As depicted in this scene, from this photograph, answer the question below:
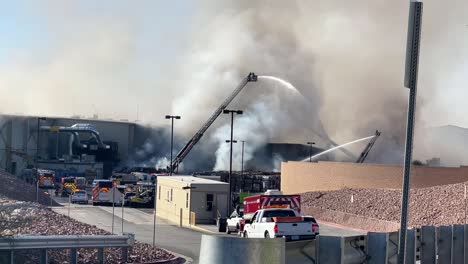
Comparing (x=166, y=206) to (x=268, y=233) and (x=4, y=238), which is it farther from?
(x=4, y=238)

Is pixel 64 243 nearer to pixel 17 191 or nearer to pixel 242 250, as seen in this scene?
pixel 242 250

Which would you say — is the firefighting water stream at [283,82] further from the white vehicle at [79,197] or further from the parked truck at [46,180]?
the white vehicle at [79,197]

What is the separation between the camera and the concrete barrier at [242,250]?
7617mm

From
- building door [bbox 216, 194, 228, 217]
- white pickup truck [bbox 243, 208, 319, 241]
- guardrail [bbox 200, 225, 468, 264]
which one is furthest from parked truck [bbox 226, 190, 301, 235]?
guardrail [bbox 200, 225, 468, 264]

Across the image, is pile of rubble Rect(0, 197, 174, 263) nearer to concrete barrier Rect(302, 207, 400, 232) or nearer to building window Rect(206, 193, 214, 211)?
concrete barrier Rect(302, 207, 400, 232)

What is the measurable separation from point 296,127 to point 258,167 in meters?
8.56

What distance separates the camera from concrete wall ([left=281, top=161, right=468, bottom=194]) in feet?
177

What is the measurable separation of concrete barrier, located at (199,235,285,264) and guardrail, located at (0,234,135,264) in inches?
436

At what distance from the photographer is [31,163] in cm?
9762

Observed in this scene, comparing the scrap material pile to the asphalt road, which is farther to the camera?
the scrap material pile

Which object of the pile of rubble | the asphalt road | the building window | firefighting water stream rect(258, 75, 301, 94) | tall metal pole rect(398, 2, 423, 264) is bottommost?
the asphalt road

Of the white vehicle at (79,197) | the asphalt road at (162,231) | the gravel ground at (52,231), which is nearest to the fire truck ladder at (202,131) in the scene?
the white vehicle at (79,197)

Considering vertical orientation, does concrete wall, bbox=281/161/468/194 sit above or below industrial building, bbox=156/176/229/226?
above

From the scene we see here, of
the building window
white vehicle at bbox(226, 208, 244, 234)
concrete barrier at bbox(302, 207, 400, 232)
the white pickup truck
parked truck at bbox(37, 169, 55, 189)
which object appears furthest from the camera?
parked truck at bbox(37, 169, 55, 189)
